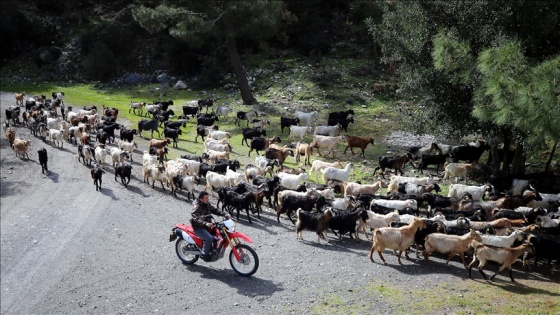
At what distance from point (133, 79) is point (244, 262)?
30402 millimetres

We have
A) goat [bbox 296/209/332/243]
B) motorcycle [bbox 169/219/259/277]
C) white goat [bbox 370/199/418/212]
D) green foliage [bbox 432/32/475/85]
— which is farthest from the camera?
green foliage [bbox 432/32/475/85]

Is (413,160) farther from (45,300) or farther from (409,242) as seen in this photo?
(45,300)

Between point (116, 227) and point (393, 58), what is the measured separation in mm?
11415

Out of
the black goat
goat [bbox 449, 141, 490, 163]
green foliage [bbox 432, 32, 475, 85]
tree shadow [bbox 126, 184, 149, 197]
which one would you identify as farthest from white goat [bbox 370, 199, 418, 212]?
the black goat

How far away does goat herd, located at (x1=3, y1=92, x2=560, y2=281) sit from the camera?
41.1 feet

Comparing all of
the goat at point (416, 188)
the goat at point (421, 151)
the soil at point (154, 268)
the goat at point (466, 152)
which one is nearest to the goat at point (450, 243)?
the soil at point (154, 268)

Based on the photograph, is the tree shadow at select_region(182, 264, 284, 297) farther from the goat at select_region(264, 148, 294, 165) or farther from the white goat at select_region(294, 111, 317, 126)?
the white goat at select_region(294, 111, 317, 126)

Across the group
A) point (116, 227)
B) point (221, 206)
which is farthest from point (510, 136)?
point (116, 227)

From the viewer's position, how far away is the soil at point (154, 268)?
11250 millimetres

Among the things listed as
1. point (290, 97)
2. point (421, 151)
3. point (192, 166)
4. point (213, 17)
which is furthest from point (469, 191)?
point (213, 17)

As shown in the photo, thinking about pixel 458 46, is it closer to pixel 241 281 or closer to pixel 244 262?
pixel 244 262

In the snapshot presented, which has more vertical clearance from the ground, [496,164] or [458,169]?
[496,164]

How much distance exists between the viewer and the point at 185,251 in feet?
41.7

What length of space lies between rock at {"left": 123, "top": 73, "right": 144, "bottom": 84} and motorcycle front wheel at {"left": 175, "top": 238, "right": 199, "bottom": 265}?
1127 inches
